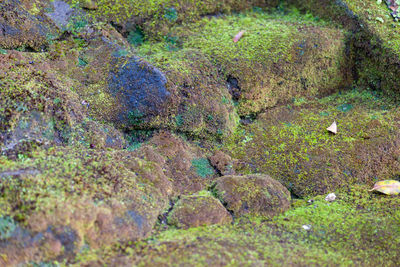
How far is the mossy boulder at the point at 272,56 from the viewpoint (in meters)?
4.50

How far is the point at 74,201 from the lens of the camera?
2.59 metres

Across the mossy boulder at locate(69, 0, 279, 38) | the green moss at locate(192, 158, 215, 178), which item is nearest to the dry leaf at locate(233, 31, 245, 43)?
the mossy boulder at locate(69, 0, 279, 38)

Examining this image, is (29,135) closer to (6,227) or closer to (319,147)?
(6,227)

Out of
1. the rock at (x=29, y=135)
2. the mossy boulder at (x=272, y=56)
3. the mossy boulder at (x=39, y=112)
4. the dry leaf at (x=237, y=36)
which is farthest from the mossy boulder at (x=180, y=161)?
the dry leaf at (x=237, y=36)

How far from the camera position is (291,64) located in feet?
15.4

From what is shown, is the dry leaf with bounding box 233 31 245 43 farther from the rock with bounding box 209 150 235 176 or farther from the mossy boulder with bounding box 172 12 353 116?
the rock with bounding box 209 150 235 176

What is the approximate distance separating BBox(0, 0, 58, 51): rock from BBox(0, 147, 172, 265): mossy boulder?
1513mm

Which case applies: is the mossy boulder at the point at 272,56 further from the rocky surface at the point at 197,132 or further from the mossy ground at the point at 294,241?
the mossy ground at the point at 294,241

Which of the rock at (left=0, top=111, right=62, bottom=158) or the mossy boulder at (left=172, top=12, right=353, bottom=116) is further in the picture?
the mossy boulder at (left=172, top=12, right=353, bottom=116)

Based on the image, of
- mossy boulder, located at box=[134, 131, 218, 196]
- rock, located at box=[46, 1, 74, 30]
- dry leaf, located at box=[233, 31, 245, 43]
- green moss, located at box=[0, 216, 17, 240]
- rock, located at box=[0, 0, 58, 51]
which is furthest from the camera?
dry leaf, located at box=[233, 31, 245, 43]

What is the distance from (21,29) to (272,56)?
2.66 metres

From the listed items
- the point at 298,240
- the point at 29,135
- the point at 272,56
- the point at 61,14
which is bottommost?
the point at 298,240

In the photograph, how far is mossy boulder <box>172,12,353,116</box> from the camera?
450 centimetres

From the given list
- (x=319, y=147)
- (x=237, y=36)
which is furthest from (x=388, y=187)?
(x=237, y=36)
